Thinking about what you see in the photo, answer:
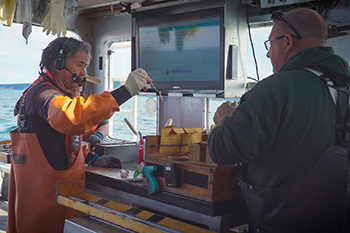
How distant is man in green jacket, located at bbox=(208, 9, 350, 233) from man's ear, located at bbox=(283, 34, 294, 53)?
93 mm

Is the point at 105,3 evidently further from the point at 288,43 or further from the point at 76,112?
the point at 288,43

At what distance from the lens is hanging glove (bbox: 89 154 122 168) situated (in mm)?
2451

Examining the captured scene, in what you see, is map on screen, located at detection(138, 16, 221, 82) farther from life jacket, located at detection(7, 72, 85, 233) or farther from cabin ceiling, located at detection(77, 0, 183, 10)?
life jacket, located at detection(7, 72, 85, 233)

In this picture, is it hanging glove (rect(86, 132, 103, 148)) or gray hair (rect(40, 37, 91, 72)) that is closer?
gray hair (rect(40, 37, 91, 72))

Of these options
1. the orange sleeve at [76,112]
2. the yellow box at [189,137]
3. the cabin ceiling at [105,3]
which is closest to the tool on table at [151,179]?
the yellow box at [189,137]

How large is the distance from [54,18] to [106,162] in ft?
4.95

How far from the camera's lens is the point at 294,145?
4.10 ft

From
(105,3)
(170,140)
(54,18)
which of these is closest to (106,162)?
(170,140)

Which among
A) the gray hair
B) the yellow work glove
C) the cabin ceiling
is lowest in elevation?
the gray hair

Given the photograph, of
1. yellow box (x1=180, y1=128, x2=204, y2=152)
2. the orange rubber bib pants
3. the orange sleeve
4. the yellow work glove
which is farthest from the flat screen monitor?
the orange rubber bib pants

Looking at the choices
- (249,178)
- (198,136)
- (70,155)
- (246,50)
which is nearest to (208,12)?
(246,50)

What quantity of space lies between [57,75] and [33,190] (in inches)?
28.4

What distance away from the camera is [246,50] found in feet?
9.39

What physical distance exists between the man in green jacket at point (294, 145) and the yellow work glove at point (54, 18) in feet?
7.73
